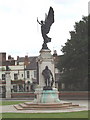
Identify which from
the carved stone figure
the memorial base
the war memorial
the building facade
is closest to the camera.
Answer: the war memorial

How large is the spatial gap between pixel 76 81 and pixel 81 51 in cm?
529

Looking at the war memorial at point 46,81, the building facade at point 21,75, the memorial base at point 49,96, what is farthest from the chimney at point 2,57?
the memorial base at point 49,96

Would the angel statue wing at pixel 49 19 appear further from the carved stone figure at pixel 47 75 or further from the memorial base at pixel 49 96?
the memorial base at pixel 49 96

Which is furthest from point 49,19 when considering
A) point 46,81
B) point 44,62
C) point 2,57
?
point 2,57

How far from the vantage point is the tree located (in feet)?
151

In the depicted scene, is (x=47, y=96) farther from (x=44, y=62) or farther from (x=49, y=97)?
(x=44, y=62)

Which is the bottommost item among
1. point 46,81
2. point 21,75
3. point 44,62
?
point 46,81

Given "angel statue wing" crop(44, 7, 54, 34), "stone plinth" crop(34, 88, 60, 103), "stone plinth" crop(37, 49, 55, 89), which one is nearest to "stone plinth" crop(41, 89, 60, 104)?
"stone plinth" crop(34, 88, 60, 103)

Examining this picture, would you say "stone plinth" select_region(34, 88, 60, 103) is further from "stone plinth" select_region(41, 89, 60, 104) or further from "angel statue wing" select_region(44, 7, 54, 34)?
"angel statue wing" select_region(44, 7, 54, 34)

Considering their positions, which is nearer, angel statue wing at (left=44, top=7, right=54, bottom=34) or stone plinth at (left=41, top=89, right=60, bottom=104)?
stone plinth at (left=41, top=89, right=60, bottom=104)

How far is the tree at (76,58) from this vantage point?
46000mm

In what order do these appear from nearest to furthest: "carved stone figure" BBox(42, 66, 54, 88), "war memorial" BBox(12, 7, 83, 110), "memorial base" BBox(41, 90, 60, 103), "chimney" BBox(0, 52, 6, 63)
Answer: "war memorial" BBox(12, 7, 83, 110), "memorial base" BBox(41, 90, 60, 103), "carved stone figure" BBox(42, 66, 54, 88), "chimney" BBox(0, 52, 6, 63)

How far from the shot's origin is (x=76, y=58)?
4612 centimetres

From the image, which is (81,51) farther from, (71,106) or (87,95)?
(71,106)
